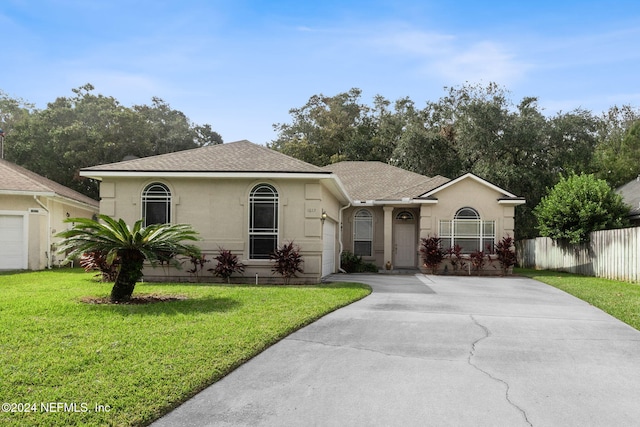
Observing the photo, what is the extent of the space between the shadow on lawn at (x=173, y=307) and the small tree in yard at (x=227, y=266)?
375cm

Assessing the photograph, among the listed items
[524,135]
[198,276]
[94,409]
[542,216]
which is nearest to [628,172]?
[524,135]

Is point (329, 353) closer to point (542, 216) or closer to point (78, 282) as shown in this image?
point (78, 282)

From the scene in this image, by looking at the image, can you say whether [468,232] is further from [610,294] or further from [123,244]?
[123,244]

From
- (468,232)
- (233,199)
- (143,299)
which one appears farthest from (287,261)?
(468,232)

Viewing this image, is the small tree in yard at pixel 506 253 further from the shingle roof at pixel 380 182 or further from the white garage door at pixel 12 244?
the white garage door at pixel 12 244

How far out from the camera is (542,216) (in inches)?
782

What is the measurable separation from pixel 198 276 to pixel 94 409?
33.6ft

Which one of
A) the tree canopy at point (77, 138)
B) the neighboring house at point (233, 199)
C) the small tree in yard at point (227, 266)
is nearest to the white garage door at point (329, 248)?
the neighboring house at point (233, 199)

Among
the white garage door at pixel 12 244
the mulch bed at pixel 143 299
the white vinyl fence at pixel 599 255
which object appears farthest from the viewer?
the white garage door at pixel 12 244

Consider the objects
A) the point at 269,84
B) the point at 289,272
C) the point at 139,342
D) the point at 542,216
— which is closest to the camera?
the point at 139,342

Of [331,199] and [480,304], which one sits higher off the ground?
[331,199]

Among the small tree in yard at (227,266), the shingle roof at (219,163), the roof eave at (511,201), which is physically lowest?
the small tree in yard at (227,266)

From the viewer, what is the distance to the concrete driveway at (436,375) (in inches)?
176

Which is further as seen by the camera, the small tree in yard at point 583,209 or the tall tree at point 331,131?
the tall tree at point 331,131
